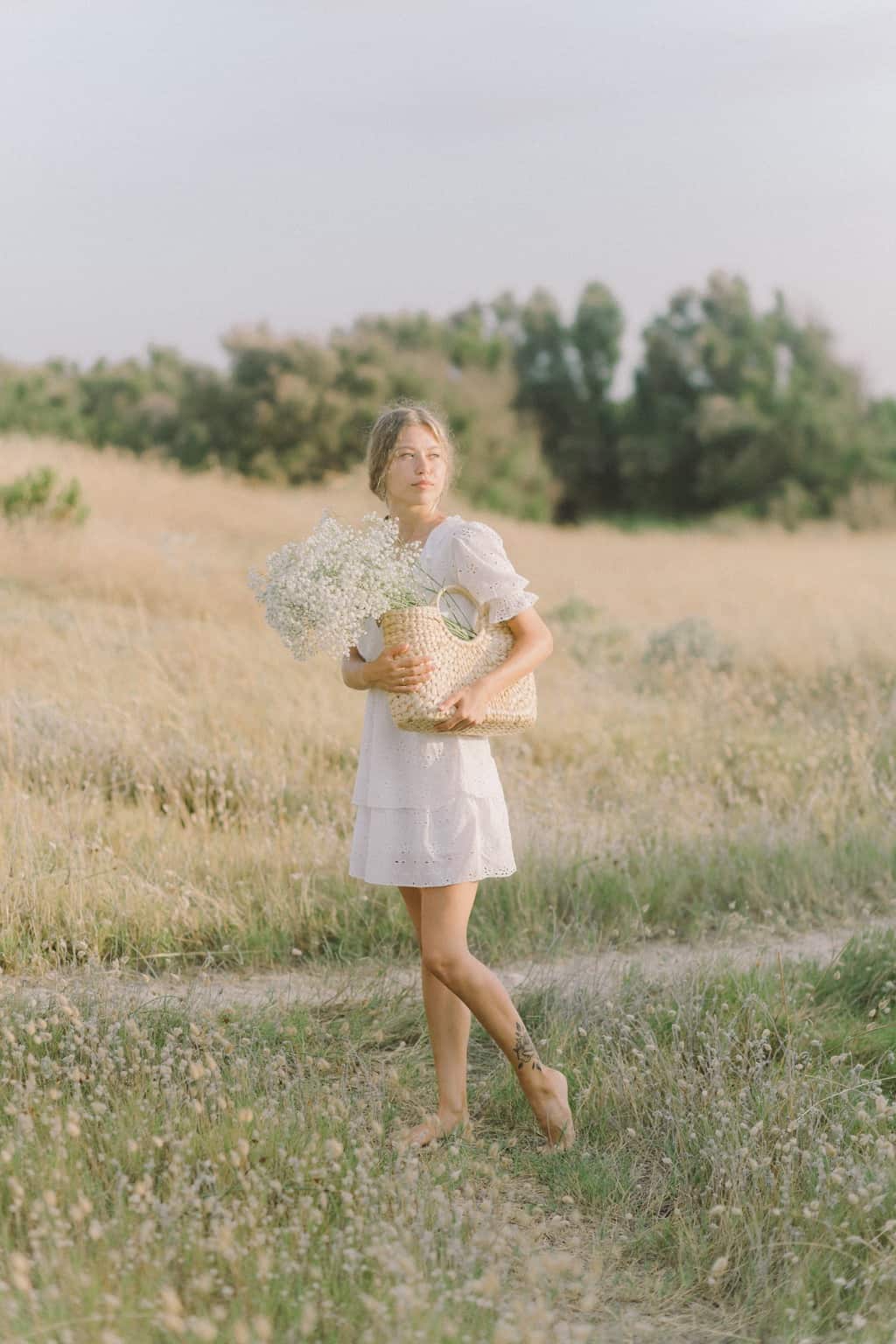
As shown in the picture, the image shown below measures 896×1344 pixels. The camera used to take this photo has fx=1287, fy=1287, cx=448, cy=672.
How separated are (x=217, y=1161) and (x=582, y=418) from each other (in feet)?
133

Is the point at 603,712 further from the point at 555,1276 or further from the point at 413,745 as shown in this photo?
the point at 555,1276

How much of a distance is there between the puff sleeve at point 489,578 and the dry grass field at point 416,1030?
138 centimetres

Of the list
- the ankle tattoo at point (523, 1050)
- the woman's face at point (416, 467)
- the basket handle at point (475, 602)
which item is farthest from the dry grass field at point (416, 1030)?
the woman's face at point (416, 467)

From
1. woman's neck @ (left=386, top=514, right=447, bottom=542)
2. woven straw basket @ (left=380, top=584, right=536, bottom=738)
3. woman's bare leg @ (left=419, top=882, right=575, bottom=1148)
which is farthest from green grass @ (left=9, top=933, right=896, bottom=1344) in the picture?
woman's neck @ (left=386, top=514, right=447, bottom=542)

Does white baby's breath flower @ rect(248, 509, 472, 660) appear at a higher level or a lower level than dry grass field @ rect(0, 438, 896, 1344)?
higher

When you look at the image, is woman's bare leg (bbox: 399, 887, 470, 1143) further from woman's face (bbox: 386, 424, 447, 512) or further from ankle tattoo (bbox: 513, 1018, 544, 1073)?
woman's face (bbox: 386, 424, 447, 512)

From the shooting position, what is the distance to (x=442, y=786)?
3.52m

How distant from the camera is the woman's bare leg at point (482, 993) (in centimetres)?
351

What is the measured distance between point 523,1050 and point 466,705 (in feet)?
3.26

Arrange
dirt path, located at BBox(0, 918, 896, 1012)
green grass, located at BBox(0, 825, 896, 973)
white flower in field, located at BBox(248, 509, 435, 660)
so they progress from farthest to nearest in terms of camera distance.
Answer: green grass, located at BBox(0, 825, 896, 973), dirt path, located at BBox(0, 918, 896, 1012), white flower in field, located at BBox(248, 509, 435, 660)

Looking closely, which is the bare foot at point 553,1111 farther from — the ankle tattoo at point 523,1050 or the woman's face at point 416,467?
the woman's face at point 416,467

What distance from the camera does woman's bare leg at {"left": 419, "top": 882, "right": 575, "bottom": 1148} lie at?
3508 mm

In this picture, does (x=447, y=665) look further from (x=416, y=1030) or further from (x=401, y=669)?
(x=416, y=1030)

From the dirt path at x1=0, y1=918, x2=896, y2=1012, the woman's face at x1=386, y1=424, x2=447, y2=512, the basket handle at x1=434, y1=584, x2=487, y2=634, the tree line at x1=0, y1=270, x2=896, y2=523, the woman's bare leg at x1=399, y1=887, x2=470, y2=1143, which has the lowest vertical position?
the dirt path at x1=0, y1=918, x2=896, y2=1012
